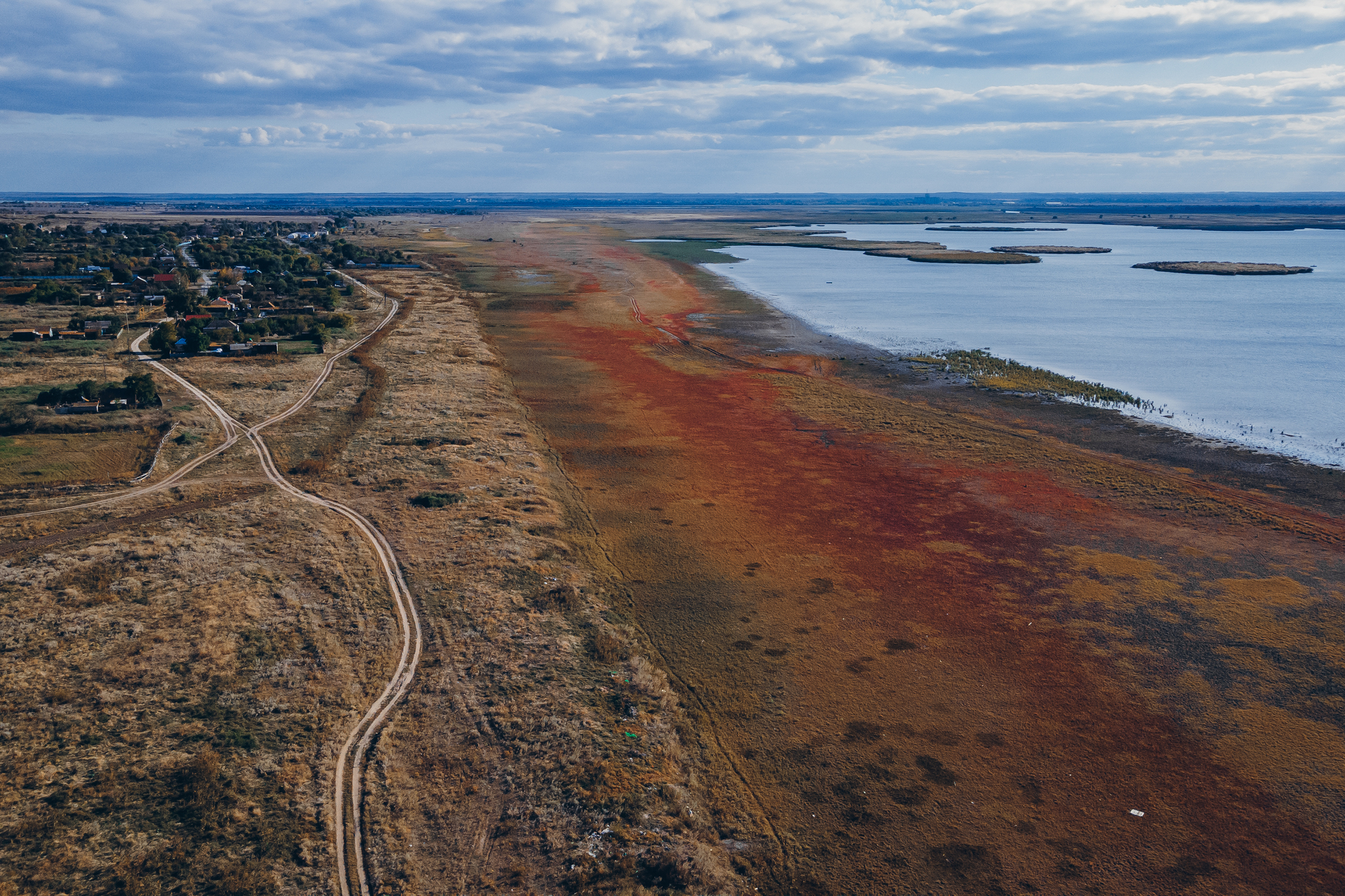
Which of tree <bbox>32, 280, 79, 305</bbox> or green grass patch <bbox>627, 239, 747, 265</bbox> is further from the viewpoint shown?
green grass patch <bbox>627, 239, 747, 265</bbox>

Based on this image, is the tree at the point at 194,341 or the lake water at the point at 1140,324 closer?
the lake water at the point at 1140,324

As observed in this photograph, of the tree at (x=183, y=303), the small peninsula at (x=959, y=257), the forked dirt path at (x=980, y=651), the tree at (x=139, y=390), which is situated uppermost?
the small peninsula at (x=959, y=257)

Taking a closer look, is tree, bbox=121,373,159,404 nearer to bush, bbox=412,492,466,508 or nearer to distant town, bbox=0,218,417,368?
distant town, bbox=0,218,417,368

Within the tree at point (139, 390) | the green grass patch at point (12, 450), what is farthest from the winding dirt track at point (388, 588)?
the green grass patch at point (12, 450)

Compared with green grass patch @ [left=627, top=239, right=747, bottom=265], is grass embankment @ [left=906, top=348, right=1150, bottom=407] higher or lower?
lower

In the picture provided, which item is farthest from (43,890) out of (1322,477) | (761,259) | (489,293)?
(761,259)

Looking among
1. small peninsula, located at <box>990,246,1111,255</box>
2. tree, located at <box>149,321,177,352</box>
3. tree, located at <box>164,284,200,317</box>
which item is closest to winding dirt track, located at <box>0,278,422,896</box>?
tree, located at <box>149,321,177,352</box>

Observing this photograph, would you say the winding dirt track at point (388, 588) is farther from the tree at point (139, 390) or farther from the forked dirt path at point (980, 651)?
the forked dirt path at point (980, 651)
